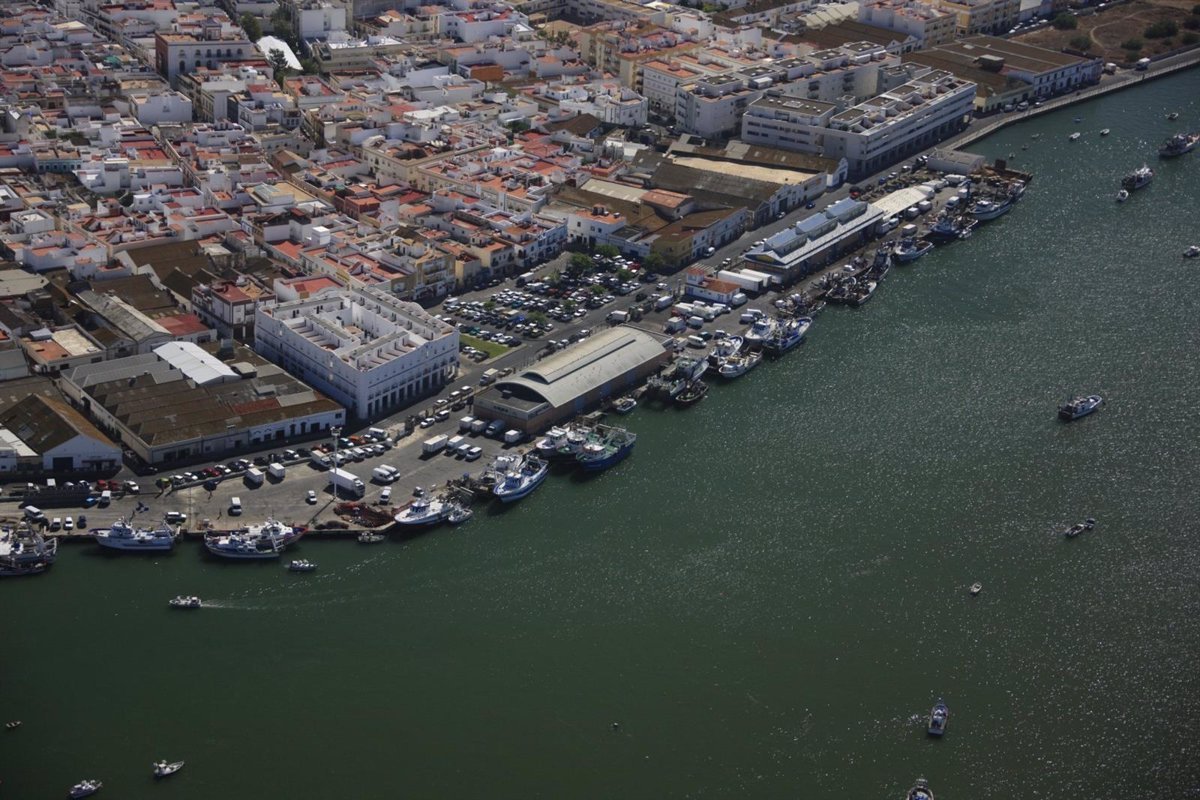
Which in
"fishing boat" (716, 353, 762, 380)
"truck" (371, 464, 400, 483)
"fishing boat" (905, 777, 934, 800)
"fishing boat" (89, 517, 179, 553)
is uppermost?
"fishing boat" (716, 353, 762, 380)

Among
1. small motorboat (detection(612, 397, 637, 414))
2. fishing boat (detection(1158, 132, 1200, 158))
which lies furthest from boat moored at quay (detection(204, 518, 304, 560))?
fishing boat (detection(1158, 132, 1200, 158))

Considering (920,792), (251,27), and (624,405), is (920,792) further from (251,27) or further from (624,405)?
(251,27)

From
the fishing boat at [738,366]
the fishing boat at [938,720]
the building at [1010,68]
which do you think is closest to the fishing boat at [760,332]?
the fishing boat at [738,366]

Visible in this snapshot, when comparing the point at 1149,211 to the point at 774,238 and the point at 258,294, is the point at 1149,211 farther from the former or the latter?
the point at 258,294

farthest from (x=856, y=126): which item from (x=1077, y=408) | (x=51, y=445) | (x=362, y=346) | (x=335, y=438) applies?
(x=51, y=445)

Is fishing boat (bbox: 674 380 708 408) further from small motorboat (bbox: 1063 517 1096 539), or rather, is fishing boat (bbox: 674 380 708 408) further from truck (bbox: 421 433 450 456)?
small motorboat (bbox: 1063 517 1096 539)

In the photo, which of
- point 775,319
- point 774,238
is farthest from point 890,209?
point 775,319
